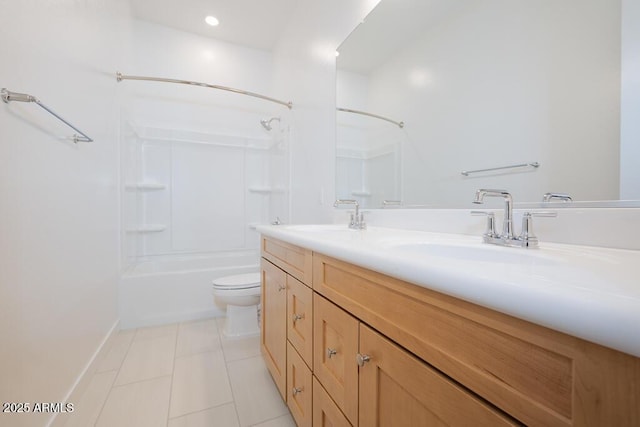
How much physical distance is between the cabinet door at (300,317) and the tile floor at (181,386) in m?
0.44

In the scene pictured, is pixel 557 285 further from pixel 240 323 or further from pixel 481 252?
pixel 240 323

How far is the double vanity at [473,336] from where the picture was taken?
253 mm

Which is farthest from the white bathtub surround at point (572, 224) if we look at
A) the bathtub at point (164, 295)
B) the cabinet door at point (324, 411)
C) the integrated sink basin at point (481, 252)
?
the bathtub at point (164, 295)

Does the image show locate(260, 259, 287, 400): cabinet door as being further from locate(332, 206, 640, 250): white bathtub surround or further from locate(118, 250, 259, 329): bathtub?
locate(118, 250, 259, 329): bathtub

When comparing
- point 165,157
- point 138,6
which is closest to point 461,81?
point 165,157

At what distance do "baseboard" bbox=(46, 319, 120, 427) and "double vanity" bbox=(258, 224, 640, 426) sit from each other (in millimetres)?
1023

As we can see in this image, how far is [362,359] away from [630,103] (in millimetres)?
867

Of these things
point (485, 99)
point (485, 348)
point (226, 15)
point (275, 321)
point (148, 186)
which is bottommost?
point (275, 321)

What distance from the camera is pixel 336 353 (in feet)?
2.39

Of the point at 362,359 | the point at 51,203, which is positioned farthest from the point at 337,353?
the point at 51,203

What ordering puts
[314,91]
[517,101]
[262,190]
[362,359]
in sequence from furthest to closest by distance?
1. [262,190]
2. [314,91]
3. [517,101]
4. [362,359]

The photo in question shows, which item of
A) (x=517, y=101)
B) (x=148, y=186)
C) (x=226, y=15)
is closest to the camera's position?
(x=517, y=101)

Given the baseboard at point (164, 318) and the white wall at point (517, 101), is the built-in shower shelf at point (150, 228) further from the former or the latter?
the white wall at point (517, 101)

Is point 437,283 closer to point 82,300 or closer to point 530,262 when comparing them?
point 530,262
